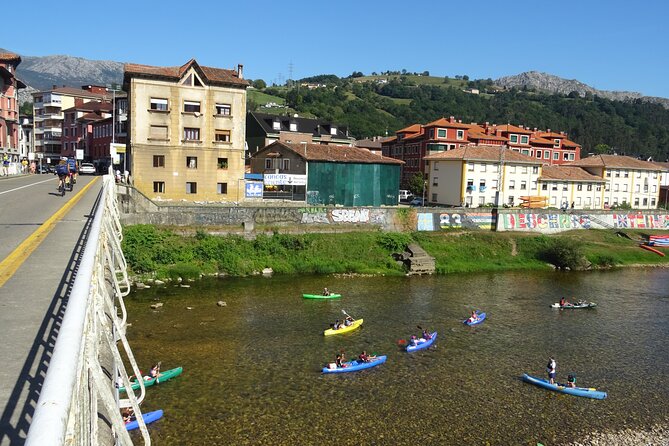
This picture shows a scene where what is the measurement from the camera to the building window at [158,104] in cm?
5781

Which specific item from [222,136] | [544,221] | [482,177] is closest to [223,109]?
[222,136]

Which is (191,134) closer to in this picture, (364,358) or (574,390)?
(364,358)

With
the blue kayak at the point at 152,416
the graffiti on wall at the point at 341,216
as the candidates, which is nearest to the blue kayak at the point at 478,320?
the blue kayak at the point at 152,416

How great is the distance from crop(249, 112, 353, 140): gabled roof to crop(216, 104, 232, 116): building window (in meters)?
29.4

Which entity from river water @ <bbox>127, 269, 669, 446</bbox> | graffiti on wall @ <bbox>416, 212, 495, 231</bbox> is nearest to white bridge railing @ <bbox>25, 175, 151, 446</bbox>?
river water @ <bbox>127, 269, 669, 446</bbox>

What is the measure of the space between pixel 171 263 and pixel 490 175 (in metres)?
52.1

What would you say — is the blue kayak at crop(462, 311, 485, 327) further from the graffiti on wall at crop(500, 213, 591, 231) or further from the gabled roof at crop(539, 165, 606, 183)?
the gabled roof at crop(539, 165, 606, 183)

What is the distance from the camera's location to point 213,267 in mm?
48438

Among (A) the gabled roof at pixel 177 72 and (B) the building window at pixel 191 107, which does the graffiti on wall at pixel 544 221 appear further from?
(B) the building window at pixel 191 107

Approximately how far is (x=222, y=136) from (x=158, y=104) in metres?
7.86

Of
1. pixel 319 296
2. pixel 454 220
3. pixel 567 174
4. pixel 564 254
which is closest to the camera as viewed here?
pixel 319 296

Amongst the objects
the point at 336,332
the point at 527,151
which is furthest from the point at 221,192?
the point at 527,151

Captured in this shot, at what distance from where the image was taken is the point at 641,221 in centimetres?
7656

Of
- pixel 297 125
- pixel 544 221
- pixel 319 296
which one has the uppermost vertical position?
pixel 297 125
